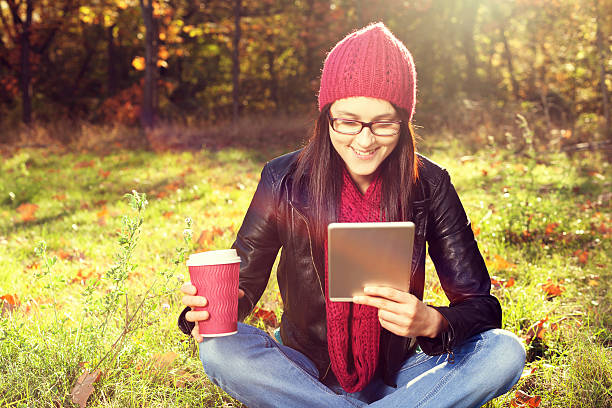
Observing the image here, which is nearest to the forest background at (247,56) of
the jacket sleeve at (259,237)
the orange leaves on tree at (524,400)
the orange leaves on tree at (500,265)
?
the orange leaves on tree at (500,265)

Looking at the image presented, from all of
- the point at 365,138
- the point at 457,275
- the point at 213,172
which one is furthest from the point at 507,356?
the point at 213,172

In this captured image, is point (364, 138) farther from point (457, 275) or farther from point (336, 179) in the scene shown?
point (457, 275)

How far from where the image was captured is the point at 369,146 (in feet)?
6.97

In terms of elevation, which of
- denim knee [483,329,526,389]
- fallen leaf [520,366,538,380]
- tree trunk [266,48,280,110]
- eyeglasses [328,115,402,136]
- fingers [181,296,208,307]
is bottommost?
fallen leaf [520,366,538,380]

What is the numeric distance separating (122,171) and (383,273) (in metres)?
7.44

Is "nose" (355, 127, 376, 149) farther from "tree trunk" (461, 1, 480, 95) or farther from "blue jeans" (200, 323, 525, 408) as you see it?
"tree trunk" (461, 1, 480, 95)

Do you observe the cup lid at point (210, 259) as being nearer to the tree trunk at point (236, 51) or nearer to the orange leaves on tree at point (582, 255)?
the orange leaves on tree at point (582, 255)

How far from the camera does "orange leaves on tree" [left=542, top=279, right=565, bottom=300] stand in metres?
3.43

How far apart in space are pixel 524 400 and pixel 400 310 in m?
1.13

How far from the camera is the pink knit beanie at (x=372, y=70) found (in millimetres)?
2105

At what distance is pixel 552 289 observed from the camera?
343cm

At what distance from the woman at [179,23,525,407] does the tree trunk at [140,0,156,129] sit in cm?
1127

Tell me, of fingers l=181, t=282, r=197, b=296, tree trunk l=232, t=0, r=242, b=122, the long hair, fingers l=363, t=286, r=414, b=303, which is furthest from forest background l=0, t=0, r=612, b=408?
fingers l=363, t=286, r=414, b=303

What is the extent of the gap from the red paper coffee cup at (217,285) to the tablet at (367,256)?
34 centimetres
